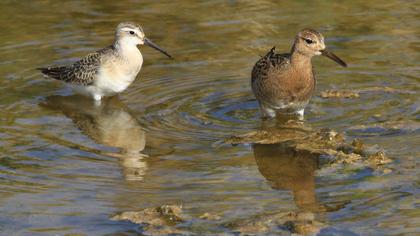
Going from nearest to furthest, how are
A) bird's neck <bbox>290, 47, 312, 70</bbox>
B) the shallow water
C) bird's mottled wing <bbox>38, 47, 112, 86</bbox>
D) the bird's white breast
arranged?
the shallow water < bird's neck <bbox>290, 47, 312, 70</bbox> < the bird's white breast < bird's mottled wing <bbox>38, 47, 112, 86</bbox>

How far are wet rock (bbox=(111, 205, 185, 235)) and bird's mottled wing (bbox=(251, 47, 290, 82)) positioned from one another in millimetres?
4081

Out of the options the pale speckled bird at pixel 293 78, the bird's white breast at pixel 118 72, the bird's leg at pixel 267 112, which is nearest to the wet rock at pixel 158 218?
the pale speckled bird at pixel 293 78

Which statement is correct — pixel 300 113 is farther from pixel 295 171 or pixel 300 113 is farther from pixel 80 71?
pixel 80 71

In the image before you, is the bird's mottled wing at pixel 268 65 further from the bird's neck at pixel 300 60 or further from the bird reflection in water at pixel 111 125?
the bird reflection in water at pixel 111 125

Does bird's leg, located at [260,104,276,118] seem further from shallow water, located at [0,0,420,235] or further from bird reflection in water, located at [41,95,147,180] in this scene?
bird reflection in water, located at [41,95,147,180]

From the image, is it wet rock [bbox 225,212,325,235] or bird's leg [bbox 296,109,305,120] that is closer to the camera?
wet rock [bbox 225,212,325,235]

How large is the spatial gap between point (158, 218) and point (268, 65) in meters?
4.48

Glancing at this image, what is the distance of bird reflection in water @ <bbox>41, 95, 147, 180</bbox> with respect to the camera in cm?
1125

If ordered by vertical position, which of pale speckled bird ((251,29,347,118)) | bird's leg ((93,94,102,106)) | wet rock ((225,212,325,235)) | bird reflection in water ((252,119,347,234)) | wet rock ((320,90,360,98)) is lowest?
bird's leg ((93,94,102,106))

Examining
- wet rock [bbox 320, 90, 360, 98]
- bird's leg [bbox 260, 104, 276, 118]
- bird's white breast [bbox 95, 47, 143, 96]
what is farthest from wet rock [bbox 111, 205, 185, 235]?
bird's white breast [bbox 95, 47, 143, 96]

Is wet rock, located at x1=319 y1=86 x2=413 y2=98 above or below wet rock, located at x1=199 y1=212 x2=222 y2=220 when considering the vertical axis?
above

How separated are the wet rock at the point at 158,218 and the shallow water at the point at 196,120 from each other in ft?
0.51

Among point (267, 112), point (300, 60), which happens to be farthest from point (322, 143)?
point (267, 112)

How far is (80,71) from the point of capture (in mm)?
14398
